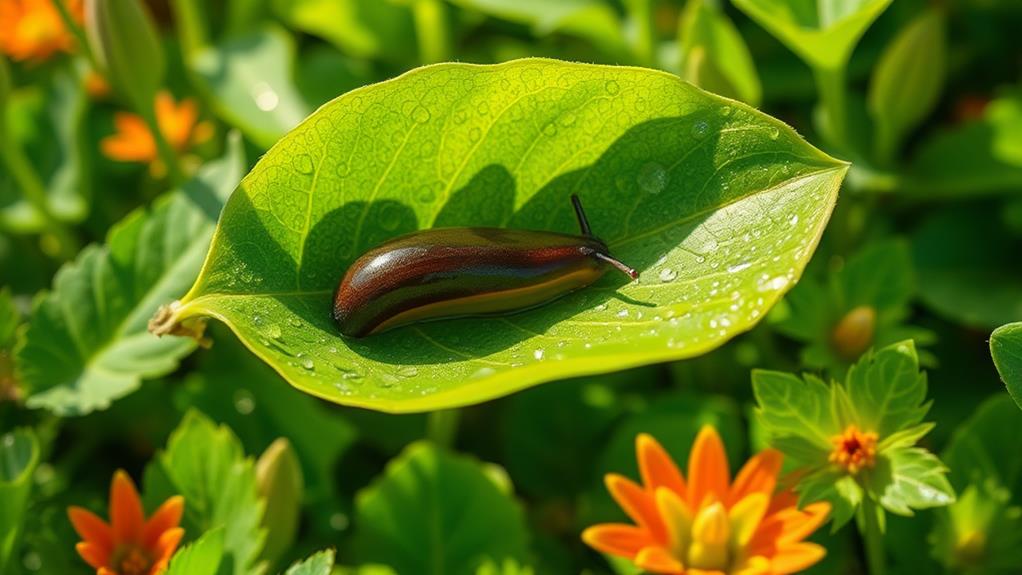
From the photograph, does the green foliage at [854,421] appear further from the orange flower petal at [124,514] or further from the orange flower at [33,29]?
the orange flower at [33,29]

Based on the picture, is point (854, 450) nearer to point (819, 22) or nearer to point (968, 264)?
point (819, 22)

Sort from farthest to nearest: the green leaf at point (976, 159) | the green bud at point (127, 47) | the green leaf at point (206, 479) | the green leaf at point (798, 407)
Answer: the green leaf at point (976, 159) → the green bud at point (127, 47) → the green leaf at point (206, 479) → the green leaf at point (798, 407)

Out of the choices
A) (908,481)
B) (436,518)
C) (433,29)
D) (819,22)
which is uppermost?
(819,22)

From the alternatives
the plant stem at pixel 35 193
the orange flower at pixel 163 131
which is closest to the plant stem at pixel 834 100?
the orange flower at pixel 163 131

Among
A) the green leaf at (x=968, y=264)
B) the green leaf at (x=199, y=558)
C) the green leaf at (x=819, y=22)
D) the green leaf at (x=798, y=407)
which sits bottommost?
the green leaf at (x=199, y=558)

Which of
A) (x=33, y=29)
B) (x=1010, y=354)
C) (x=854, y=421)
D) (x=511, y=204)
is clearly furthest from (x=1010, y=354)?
(x=33, y=29)
